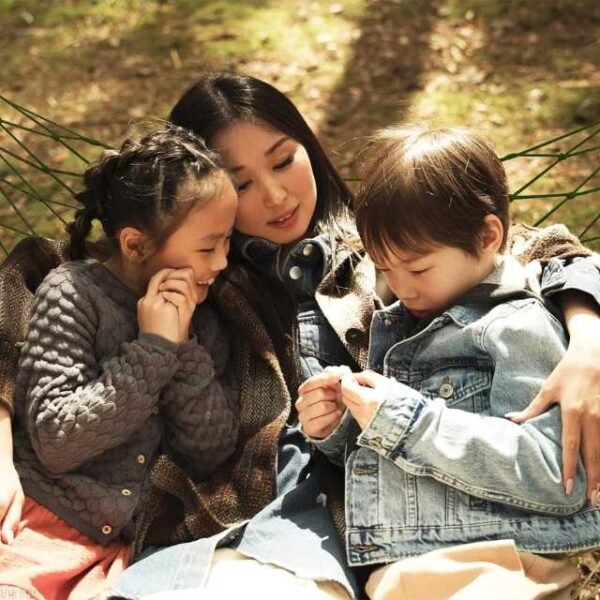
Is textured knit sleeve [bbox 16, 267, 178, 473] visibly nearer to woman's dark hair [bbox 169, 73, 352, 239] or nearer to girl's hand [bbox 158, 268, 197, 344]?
girl's hand [bbox 158, 268, 197, 344]

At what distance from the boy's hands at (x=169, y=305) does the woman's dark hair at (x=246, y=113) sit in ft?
1.45

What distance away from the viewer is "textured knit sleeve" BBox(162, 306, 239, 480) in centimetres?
239

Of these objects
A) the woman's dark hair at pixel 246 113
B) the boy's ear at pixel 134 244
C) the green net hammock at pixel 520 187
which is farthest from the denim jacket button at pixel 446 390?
the green net hammock at pixel 520 187

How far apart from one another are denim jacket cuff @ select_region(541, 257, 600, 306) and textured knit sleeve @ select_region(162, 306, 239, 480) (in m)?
0.77

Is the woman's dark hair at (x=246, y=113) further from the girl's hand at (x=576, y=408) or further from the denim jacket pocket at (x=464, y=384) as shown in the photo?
the girl's hand at (x=576, y=408)

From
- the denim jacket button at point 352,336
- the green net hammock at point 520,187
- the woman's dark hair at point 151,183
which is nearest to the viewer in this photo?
the woman's dark hair at point 151,183

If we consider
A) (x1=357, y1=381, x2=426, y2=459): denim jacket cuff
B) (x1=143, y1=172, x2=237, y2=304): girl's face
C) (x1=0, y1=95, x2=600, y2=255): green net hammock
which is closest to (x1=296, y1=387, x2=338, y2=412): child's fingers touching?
(x1=357, y1=381, x2=426, y2=459): denim jacket cuff

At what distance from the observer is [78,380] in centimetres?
228

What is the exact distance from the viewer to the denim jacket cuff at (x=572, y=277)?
233 cm

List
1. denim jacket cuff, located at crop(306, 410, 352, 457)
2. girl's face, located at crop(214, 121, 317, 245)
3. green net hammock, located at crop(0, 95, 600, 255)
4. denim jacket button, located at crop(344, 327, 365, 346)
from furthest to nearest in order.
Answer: green net hammock, located at crop(0, 95, 600, 255) → girl's face, located at crop(214, 121, 317, 245) → denim jacket button, located at crop(344, 327, 365, 346) → denim jacket cuff, located at crop(306, 410, 352, 457)

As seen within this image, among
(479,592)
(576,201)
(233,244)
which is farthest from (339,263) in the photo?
(576,201)

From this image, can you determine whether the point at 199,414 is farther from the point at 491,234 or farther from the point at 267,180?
the point at 491,234

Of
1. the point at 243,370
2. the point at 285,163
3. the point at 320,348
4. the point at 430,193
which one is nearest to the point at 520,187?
the point at 285,163

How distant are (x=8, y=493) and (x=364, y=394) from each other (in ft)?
2.58
